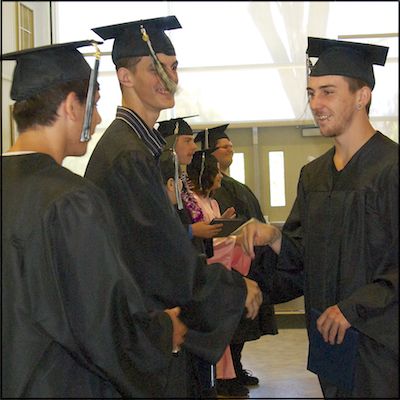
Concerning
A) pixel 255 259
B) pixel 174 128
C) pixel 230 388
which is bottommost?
pixel 230 388

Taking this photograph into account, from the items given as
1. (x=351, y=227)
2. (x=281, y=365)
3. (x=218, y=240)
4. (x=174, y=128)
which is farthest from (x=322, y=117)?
(x=281, y=365)

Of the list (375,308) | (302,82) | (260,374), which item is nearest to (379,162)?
(375,308)

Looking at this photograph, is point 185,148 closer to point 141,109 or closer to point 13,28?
point 141,109

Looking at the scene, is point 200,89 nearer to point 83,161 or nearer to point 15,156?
point 83,161

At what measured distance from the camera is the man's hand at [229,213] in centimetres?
266

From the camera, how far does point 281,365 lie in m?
3.10

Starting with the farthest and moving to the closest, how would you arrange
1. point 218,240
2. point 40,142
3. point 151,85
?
point 218,240
point 151,85
point 40,142

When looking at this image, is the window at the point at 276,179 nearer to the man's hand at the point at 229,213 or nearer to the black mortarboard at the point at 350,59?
the man's hand at the point at 229,213

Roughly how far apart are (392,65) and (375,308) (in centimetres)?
89

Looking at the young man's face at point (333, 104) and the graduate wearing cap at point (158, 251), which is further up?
the young man's face at point (333, 104)

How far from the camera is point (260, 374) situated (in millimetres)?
3186

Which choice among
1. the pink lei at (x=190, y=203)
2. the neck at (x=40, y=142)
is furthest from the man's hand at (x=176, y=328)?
the pink lei at (x=190, y=203)

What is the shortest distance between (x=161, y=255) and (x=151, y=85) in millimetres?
548

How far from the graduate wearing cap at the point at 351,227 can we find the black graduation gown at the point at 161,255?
0.26 m
